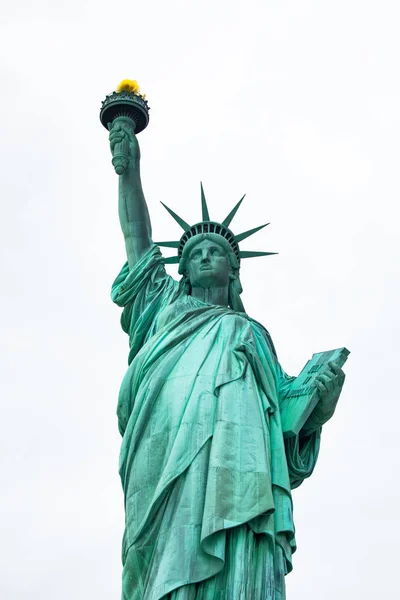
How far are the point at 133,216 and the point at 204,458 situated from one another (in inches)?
174

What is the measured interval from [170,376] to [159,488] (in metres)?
1.76

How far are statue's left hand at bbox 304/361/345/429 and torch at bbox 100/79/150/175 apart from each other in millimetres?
4878

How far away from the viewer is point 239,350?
17641 millimetres

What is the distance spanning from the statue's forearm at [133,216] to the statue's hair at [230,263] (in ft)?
1.83

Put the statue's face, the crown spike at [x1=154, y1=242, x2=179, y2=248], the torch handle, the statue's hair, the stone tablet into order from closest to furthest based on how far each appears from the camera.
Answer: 1. the stone tablet
2. the statue's face
3. the statue's hair
4. the torch handle
5. the crown spike at [x1=154, y1=242, x2=179, y2=248]

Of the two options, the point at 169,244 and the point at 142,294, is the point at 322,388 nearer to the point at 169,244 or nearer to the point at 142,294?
the point at 142,294

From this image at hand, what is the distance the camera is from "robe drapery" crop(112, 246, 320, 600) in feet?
50.8

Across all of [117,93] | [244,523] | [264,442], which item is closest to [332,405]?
[264,442]

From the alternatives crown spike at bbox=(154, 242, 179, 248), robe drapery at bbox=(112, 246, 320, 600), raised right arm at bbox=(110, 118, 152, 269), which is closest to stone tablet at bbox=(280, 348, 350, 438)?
robe drapery at bbox=(112, 246, 320, 600)

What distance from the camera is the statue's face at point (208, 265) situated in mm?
18938

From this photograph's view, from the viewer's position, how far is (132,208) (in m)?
19.3

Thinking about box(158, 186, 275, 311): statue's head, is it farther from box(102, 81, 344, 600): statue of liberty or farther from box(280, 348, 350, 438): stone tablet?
box(280, 348, 350, 438): stone tablet

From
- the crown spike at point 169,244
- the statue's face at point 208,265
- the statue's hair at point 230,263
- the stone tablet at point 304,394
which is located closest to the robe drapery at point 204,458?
the stone tablet at point 304,394

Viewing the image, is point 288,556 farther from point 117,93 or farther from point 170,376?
point 117,93
